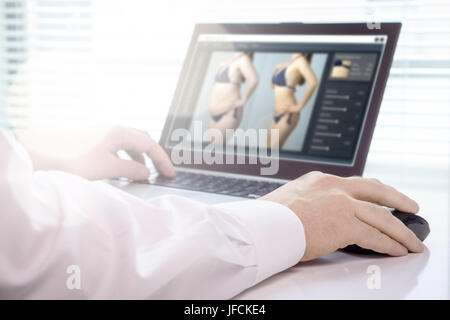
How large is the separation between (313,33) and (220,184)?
0.41 metres

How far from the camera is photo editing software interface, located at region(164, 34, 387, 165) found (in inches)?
38.2

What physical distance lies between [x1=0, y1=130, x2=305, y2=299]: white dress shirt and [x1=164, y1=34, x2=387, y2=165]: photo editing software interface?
0.49m

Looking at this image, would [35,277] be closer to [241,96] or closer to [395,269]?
[395,269]

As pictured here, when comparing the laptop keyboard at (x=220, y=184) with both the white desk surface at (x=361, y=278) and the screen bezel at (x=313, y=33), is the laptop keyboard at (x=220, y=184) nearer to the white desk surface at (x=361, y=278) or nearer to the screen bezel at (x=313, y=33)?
the screen bezel at (x=313, y=33)

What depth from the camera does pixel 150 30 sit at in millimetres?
1863

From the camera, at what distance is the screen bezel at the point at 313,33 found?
0.93 m

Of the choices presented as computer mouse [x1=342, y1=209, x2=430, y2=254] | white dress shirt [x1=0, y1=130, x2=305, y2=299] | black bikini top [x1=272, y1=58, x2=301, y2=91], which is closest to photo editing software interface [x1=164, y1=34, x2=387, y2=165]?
black bikini top [x1=272, y1=58, x2=301, y2=91]

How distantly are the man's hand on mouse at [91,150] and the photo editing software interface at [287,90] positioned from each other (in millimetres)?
178

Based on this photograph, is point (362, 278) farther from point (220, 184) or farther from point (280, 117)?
point (280, 117)

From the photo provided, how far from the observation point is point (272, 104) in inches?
41.1

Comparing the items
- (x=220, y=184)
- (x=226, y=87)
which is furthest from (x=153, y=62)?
(x=220, y=184)

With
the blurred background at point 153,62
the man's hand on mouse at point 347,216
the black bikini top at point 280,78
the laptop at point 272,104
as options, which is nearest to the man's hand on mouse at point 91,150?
the laptop at point 272,104

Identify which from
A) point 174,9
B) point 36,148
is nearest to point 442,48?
point 174,9

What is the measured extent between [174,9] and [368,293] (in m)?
1.56
